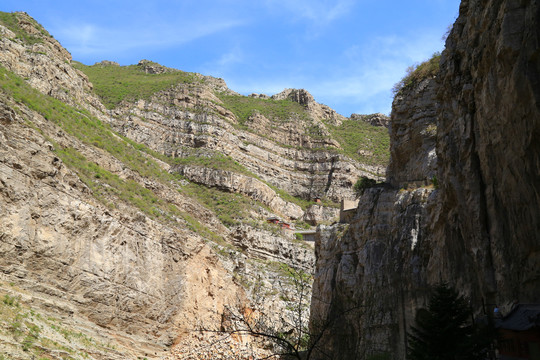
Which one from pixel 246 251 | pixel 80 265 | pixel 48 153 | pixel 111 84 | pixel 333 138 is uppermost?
pixel 111 84

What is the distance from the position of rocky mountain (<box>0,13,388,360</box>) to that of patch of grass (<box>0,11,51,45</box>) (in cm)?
33

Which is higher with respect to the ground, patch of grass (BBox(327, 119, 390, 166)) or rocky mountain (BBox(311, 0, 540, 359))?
patch of grass (BBox(327, 119, 390, 166))

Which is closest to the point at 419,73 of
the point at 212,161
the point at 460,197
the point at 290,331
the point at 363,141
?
the point at 460,197

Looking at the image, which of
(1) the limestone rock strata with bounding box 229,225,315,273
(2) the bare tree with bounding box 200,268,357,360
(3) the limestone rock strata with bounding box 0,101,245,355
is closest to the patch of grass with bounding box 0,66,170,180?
(3) the limestone rock strata with bounding box 0,101,245,355

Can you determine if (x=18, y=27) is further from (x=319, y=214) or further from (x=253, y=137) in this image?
(x=319, y=214)

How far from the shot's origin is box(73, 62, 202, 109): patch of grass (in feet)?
293

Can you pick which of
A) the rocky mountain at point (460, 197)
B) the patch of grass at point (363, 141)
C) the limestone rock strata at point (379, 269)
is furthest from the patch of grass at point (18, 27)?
the patch of grass at point (363, 141)

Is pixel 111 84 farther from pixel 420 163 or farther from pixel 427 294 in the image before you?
pixel 427 294

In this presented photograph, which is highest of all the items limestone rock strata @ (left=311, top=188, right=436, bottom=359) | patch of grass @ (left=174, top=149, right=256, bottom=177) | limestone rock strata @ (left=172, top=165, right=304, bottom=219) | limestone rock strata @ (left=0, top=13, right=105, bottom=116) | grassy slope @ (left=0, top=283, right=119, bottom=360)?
limestone rock strata @ (left=0, top=13, right=105, bottom=116)

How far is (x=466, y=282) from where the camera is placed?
1891cm

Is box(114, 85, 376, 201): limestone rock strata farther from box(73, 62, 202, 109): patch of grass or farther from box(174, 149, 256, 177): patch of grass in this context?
box(73, 62, 202, 109): patch of grass

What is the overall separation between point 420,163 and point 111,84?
82322mm

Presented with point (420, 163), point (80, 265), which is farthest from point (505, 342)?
point (80, 265)

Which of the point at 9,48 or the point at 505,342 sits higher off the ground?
the point at 9,48
